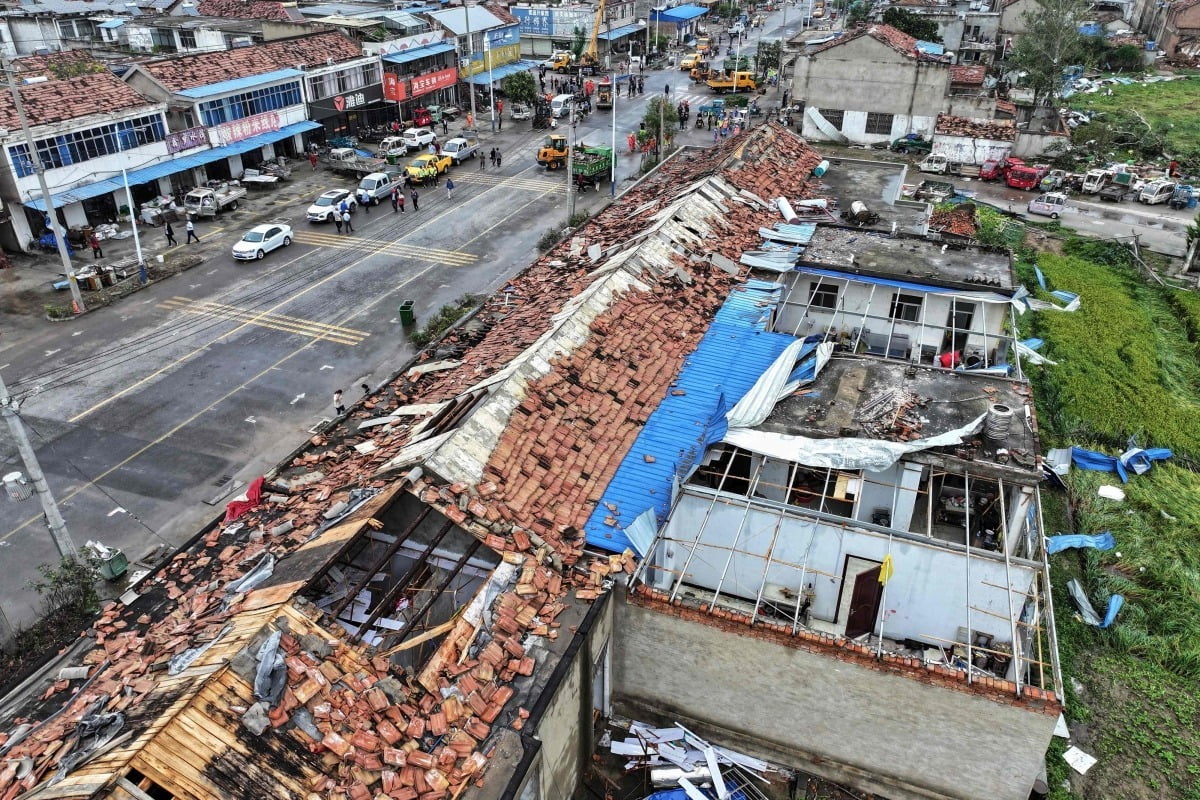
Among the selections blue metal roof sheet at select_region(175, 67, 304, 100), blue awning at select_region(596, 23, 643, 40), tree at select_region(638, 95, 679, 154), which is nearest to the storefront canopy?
blue awning at select_region(596, 23, 643, 40)

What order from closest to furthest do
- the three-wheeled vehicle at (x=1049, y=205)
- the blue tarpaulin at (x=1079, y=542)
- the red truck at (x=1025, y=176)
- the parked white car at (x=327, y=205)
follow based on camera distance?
the blue tarpaulin at (x=1079, y=542)
the parked white car at (x=327, y=205)
the three-wheeled vehicle at (x=1049, y=205)
the red truck at (x=1025, y=176)

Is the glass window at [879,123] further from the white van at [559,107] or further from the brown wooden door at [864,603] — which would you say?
the brown wooden door at [864,603]

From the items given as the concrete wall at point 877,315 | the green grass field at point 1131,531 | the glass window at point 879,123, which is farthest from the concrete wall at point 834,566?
the glass window at point 879,123

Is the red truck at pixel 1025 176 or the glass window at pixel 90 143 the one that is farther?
the red truck at pixel 1025 176

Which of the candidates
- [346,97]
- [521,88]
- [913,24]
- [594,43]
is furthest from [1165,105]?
[346,97]

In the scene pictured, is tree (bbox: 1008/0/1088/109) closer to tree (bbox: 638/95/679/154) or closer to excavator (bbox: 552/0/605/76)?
Answer: tree (bbox: 638/95/679/154)
